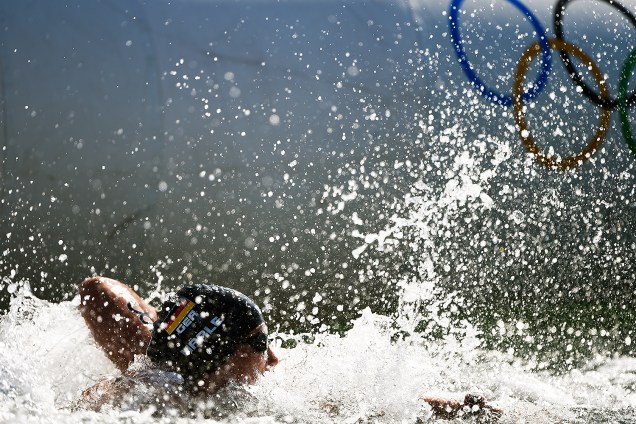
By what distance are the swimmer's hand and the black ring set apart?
1328 millimetres

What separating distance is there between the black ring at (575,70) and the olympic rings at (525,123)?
22 millimetres

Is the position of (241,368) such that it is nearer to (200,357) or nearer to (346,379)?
(200,357)

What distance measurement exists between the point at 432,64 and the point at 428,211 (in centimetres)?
51

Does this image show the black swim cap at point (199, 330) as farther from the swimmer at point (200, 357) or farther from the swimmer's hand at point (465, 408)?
the swimmer's hand at point (465, 408)

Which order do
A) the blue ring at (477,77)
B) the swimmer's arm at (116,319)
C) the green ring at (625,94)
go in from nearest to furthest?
the swimmer's arm at (116,319) < the blue ring at (477,77) < the green ring at (625,94)

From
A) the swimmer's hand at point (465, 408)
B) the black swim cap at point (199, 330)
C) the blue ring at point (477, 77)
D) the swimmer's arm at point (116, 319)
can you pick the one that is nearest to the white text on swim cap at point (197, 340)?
the black swim cap at point (199, 330)

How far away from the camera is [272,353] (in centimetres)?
265

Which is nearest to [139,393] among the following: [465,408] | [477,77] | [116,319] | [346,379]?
[116,319]

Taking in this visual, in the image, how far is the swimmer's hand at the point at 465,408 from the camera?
250cm

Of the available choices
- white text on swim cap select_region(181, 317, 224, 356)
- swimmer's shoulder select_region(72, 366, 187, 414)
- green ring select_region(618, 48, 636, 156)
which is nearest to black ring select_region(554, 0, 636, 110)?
green ring select_region(618, 48, 636, 156)

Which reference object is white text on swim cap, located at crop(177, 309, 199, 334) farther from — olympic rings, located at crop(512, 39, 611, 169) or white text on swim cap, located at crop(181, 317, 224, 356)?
olympic rings, located at crop(512, 39, 611, 169)

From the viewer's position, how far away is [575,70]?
10.9 feet

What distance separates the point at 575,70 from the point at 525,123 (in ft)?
0.88

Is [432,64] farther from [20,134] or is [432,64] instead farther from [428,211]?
[20,134]
